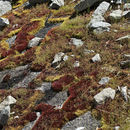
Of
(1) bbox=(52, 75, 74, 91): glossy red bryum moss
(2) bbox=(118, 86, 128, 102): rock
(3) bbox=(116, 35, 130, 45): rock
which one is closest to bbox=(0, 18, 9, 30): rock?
(1) bbox=(52, 75, 74, 91): glossy red bryum moss

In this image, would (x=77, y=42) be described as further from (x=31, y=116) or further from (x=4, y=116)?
(x=4, y=116)

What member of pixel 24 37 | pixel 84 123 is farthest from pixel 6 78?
pixel 84 123

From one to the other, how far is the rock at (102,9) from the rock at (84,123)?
11717 millimetres

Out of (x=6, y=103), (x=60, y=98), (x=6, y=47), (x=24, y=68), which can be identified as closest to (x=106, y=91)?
(x=60, y=98)

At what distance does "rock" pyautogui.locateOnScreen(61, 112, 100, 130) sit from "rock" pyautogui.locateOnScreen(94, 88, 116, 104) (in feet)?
2.46

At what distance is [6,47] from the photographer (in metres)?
20.5

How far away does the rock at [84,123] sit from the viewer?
29.9 ft

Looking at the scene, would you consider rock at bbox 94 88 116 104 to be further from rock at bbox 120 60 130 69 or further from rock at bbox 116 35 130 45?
rock at bbox 116 35 130 45

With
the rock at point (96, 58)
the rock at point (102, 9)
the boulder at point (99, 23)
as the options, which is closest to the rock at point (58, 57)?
the rock at point (96, 58)

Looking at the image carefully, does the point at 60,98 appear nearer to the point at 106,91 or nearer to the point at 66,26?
the point at 106,91

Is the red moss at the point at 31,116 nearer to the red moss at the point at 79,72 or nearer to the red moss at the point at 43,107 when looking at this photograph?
the red moss at the point at 43,107

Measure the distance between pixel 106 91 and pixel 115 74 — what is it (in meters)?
1.86

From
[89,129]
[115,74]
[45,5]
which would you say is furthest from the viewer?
[45,5]

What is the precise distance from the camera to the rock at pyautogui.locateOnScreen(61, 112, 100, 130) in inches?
359
